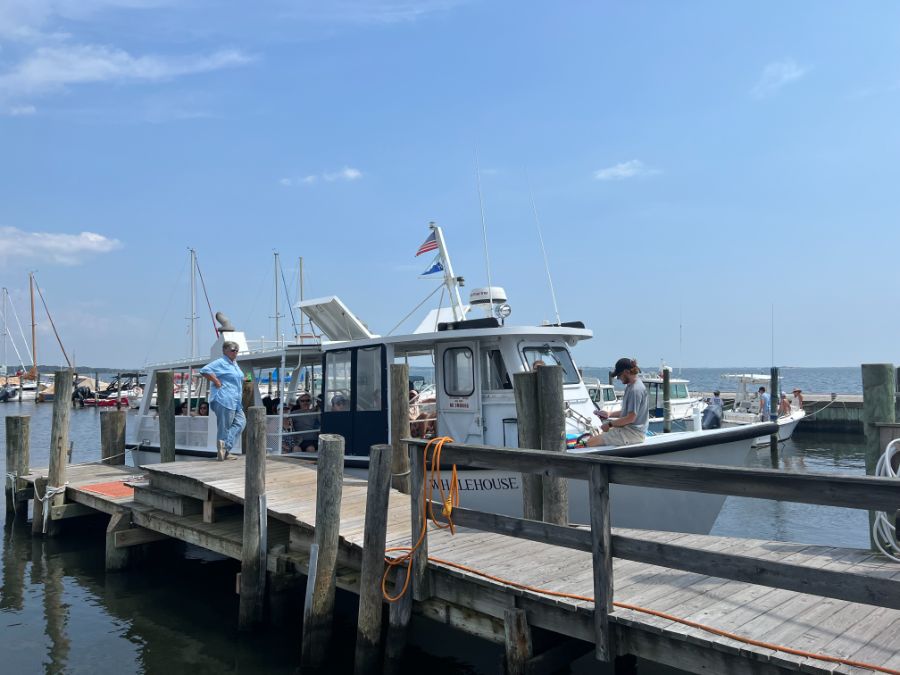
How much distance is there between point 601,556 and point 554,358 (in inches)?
229

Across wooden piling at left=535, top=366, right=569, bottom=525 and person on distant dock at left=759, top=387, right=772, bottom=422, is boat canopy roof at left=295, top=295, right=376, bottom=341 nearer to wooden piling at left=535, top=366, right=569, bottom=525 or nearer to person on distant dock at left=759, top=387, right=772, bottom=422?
wooden piling at left=535, top=366, right=569, bottom=525

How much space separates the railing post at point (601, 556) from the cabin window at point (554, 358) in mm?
5185

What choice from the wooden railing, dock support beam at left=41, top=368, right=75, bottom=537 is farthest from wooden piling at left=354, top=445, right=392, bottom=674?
dock support beam at left=41, top=368, right=75, bottom=537

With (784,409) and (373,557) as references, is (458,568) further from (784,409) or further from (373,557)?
(784,409)

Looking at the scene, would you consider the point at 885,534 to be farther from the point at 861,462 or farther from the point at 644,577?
the point at 861,462

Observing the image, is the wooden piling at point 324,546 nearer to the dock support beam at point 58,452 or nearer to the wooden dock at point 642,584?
the wooden dock at point 642,584

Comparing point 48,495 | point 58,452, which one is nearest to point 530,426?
point 58,452

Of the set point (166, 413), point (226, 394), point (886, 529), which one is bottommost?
point (886, 529)

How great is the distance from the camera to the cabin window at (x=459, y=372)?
9836mm

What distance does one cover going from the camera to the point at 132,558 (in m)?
10.3

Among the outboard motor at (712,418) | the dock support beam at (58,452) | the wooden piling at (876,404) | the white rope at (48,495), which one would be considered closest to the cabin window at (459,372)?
the wooden piling at (876,404)

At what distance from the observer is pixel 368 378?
10594mm

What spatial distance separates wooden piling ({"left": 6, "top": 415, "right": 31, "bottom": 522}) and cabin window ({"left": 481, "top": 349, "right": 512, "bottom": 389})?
8.85 m

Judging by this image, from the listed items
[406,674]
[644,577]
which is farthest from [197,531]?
[644,577]
